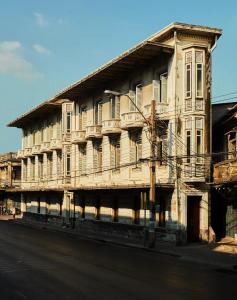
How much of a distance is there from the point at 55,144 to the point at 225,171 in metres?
27.0

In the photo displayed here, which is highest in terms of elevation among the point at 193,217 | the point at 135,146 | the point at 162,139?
the point at 162,139

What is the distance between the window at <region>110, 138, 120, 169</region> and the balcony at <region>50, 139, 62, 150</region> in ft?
42.0

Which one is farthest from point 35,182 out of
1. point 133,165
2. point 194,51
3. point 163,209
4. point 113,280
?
point 113,280

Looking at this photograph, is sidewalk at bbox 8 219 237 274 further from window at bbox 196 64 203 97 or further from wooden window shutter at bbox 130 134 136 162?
window at bbox 196 64 203 97

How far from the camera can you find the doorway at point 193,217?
31.3 m

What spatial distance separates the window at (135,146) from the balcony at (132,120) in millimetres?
936

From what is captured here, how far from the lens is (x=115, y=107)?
39.3 meters

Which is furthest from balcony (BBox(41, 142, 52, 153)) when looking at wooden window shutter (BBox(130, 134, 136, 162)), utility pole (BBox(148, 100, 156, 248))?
utility pole (BBox(148, 100, 156, 248))

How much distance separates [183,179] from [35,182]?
1350 inches

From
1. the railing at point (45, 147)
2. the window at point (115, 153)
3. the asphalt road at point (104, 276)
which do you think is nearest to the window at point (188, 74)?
the window at point (115, 153)

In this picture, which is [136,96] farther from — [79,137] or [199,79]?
[79,137]

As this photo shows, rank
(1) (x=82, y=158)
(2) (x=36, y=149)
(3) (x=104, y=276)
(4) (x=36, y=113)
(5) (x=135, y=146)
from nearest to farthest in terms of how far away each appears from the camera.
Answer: (3) (x=104, y=276) → (5) (x=135, y=146) → (1) (x=82, y=158) → (4) (x=36, y=113) → (2) (x=36, y=149)

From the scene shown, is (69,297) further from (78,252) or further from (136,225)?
(136,225)

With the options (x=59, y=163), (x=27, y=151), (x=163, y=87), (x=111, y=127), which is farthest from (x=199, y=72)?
(x=27, y=151)
